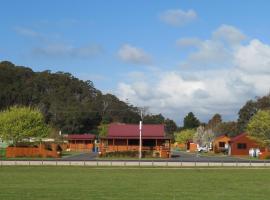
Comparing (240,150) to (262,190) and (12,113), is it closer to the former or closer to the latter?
(12,113)

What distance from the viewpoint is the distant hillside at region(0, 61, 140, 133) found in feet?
486

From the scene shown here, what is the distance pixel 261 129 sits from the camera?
73938 mm

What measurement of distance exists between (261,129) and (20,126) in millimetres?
31463

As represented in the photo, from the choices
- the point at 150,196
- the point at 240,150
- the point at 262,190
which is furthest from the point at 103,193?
the point at 240,150

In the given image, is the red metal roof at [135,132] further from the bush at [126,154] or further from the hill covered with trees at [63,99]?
the hill covered with trees at [63,99]

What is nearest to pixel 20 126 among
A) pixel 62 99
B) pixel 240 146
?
pixel 240 146

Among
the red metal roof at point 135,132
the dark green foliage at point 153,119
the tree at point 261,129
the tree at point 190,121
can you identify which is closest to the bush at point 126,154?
the red metal roof at point 135,132

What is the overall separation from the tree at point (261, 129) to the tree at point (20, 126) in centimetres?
2783

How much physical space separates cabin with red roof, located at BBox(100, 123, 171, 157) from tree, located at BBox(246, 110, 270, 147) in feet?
38.9

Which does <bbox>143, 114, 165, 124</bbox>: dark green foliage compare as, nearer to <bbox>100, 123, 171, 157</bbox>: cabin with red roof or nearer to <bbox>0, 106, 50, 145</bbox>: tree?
<bbox>100, 123, 171, 157</bbox>: cabin with red roof

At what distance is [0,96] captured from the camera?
141000mm

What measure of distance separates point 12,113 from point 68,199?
185 ft

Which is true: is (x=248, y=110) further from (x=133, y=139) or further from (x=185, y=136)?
(x=133, y=139)

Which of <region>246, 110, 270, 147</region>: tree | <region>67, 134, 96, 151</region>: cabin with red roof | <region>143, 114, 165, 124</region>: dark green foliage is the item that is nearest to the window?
<region>246, 110, 270, 147</region>: tree
